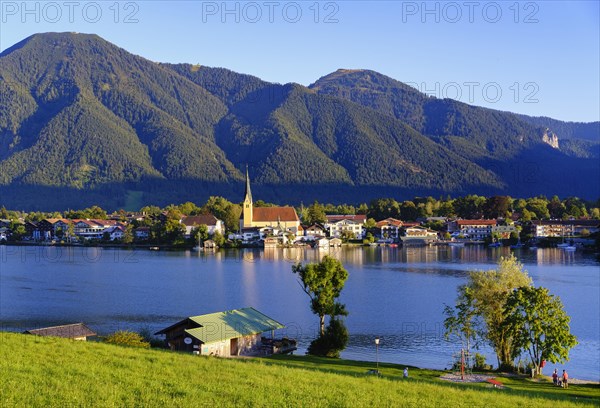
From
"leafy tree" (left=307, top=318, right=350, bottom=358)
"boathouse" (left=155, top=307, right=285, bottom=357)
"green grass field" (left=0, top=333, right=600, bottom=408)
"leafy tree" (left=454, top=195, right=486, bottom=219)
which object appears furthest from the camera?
"leafy tree" (left=454, top=195, right=486, bottom=219)

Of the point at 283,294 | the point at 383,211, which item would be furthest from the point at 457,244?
the point at 283,294

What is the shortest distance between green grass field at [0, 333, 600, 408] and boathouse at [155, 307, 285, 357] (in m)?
6.69

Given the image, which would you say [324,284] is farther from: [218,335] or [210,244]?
[210,244]

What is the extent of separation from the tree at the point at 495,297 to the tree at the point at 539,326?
3.01 feet

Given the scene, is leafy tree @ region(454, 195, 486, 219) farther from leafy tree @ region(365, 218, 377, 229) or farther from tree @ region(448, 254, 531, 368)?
tree @ region(448, 254, 531, 368)

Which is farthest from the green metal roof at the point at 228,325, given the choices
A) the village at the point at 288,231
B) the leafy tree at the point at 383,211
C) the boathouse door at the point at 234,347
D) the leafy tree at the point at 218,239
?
the leafy tree at the point at 383,211

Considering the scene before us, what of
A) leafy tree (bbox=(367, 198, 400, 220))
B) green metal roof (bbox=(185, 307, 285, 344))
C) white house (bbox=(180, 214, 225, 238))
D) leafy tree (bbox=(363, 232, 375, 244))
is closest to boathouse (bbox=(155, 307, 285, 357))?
green metal roof (bbox=(185, 307, 285, 344))

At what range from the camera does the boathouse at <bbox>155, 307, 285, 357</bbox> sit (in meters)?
24.3

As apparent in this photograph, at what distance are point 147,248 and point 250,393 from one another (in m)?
82.2

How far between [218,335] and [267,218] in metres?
80.8

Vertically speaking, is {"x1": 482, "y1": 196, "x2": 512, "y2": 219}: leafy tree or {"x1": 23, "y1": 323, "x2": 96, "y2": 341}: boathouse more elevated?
{"x1": 482, "y1": 196, "x2": 512, "y2": 219}: leafy tree

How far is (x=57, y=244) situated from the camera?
4038 inches

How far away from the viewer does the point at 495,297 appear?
25578mm

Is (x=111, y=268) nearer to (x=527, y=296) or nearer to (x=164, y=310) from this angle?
(x=164, y=310)
